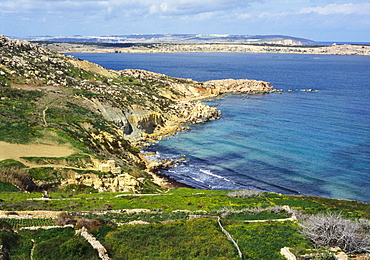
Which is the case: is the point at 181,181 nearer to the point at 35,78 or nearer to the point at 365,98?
the point at 35,78

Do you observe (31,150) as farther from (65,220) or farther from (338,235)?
(338,235)

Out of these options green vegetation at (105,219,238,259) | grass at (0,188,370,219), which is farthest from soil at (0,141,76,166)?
green vegetation at (105,219,238,259)

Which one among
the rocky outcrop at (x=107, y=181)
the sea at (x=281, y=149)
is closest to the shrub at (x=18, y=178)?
the rocky outcrop at (x=107, y=181)

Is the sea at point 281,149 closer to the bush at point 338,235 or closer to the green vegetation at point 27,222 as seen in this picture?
the bush at point 338,235

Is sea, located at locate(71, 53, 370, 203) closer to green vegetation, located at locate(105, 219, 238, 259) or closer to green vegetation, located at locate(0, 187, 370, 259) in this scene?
green vegetation, located at locate(0, 187, 370, 259)

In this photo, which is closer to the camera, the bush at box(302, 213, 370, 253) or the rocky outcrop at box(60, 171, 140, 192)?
the bush at box(302, 213, 370, 253)
